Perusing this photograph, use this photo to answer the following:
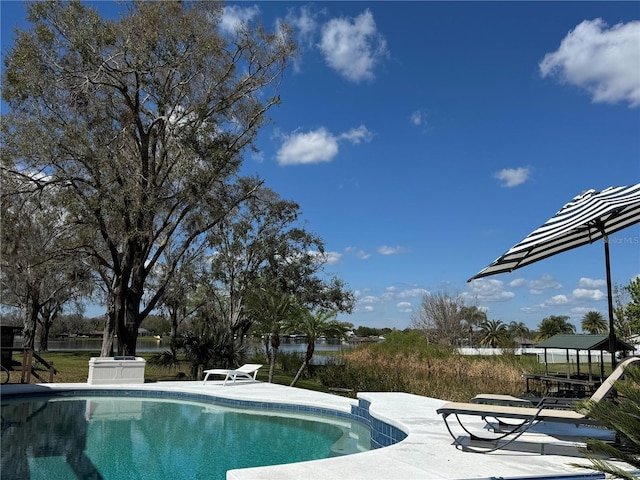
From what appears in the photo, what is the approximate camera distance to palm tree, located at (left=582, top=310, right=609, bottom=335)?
57.2 metres

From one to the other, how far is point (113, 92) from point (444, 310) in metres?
31.1

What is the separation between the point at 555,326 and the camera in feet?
194

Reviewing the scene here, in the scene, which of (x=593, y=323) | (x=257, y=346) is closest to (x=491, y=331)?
(x=593, y=323)

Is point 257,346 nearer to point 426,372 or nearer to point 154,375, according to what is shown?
point 154,375

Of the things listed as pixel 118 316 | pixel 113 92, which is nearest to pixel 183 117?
pixel 113 92

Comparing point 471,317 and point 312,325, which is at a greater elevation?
point 471,317

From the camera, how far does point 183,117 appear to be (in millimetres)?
16344

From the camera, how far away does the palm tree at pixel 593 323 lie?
5719 cm

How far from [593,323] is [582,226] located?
59.1 metres

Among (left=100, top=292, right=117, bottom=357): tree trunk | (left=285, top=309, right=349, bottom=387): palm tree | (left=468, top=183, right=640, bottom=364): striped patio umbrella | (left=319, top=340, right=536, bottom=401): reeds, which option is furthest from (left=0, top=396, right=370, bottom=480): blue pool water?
(left=285, top=309, right=349, bottom=387): palm tree

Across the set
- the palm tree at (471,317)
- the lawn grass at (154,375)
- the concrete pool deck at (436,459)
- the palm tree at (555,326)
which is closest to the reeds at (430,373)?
the lawn grass at (154,375)

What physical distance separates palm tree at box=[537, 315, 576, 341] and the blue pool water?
5422 cm

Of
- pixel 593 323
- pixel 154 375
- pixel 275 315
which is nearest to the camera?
pixel 275 315

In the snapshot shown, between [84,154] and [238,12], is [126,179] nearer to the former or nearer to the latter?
[84,154]
